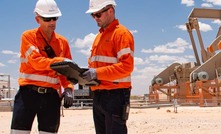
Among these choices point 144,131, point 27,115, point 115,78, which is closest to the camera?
point 115,78

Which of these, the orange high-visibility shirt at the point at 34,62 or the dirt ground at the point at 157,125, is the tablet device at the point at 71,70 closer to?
the orange high-visibility shirt at the point at 34,62

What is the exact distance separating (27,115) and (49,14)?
1.10 m

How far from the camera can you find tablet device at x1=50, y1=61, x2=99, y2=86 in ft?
11.8

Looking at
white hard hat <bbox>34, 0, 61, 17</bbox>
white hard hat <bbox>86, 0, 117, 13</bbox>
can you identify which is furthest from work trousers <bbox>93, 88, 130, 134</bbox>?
white hard hat <bbox>34, 0, 61, 17</bbox>

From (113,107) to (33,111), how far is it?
1.01m

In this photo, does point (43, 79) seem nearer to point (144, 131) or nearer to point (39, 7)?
point (39, 7)

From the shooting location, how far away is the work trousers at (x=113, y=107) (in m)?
3.73

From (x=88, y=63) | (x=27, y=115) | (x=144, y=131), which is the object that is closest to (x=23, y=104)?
(x=27, y=115)

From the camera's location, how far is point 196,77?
94.1 ft

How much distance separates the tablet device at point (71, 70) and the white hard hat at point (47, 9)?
79cm

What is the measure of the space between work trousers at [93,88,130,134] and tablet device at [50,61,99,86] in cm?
18

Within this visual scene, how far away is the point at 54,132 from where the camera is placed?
4352mm

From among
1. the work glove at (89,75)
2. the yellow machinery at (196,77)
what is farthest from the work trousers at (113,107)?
the yellow machinery at (196,77)

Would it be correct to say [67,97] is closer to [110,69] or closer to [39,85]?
[39,85]
